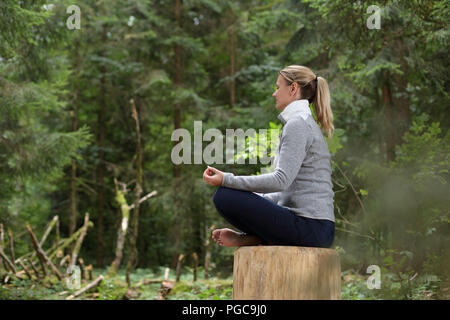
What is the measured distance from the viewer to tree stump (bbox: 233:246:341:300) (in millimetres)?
2582

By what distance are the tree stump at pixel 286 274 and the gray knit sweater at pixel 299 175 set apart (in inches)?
9.2

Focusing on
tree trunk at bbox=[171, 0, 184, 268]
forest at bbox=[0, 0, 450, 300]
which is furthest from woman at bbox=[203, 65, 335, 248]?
tree trunk at bbox=[171, 0, 184, 268]

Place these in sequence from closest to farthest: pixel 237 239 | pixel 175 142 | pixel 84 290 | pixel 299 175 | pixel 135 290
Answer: pixel 299 175
pixel 237 239
pixel 84 290
pixel 135 290
pixel 175 142

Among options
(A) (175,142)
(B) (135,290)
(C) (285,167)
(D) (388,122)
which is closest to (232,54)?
(A) (175,142)

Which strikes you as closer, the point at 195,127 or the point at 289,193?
the point at 289,193

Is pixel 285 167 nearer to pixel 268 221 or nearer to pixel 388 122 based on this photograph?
pixel 268 221

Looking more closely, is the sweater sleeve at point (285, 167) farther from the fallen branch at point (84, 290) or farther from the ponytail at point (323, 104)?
the fallen branch at point (84, 290)

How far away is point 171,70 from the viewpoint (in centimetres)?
1490

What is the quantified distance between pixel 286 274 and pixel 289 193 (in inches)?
17.7

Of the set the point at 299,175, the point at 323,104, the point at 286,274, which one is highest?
the point at 323,104

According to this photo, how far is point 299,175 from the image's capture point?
2725 mm
